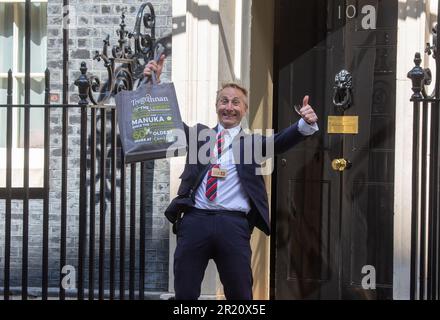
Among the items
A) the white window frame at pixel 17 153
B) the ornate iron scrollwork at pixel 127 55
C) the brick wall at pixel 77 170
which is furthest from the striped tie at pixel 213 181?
the white window frame at pixel 17 153

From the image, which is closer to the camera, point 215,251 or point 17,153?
point 215,251

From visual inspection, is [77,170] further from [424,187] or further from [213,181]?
[424,187]

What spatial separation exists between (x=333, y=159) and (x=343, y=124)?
279 millimetres

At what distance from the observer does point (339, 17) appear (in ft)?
26.0

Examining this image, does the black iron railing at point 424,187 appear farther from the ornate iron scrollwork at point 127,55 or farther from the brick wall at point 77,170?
the brick wall at point 77,170

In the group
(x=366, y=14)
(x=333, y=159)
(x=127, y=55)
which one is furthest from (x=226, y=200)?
(x=366, y=14)

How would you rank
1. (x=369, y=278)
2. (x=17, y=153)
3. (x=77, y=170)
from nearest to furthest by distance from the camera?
(x=369, y=278) → (x=77, y=170) → (x=17, y=153)

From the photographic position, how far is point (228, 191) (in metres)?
6.16

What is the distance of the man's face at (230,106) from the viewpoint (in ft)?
20.3

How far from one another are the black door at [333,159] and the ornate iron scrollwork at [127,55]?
3.62ft

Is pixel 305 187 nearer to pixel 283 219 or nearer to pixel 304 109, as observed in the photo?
pixel 283 219
